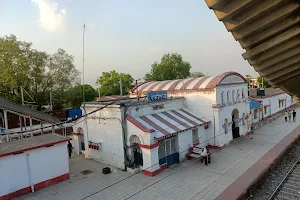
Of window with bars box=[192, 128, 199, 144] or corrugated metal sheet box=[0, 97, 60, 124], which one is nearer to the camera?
corrugated metal sheet box=[0, 97, 60, 124]

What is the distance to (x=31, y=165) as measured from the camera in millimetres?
13562

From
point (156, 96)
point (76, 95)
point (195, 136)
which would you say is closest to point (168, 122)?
point (156, 96)

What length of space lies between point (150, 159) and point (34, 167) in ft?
23.0

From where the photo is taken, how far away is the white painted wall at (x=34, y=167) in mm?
12616

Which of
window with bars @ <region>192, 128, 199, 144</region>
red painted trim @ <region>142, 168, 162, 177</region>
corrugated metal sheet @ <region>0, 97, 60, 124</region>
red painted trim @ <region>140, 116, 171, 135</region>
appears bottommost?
red painted trim @ <region>142, 168, 162, 177</region>

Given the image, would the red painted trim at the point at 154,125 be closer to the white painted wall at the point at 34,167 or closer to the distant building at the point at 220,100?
the white painted wall at the point at 34,167

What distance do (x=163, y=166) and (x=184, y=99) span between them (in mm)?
7534

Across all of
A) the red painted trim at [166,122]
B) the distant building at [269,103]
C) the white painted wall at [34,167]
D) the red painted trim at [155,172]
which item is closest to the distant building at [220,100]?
the red painted trim at [166,122]

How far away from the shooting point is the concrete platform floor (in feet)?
41.4

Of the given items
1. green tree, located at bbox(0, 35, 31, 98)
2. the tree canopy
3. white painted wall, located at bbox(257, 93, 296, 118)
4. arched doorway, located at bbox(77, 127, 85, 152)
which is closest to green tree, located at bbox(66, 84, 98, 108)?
the tree canopy

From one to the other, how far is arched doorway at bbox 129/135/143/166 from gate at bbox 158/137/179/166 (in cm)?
135

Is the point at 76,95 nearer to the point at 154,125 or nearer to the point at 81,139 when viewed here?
the point at 81,139

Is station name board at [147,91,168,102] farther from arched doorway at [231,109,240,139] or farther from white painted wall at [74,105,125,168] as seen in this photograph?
arched doorway at [231,109,240,139]

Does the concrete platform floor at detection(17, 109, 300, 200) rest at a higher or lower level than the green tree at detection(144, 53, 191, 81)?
lower
